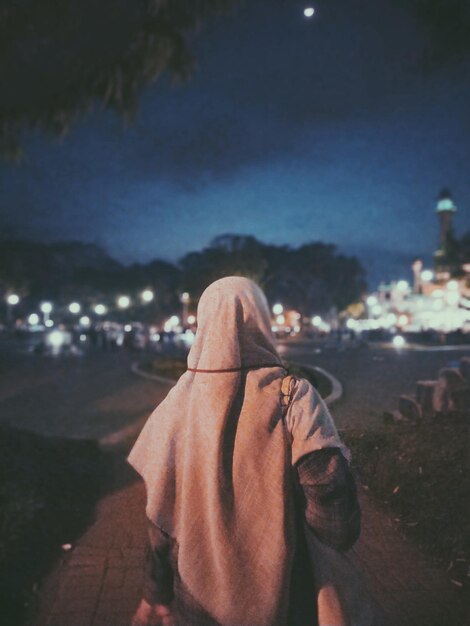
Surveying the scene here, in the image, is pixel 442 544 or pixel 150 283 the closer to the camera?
pixel 442 544

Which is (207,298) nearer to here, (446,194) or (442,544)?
(442,544)

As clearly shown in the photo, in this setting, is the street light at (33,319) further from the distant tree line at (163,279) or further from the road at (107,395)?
the road at (107,395)

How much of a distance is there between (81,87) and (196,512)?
538 centimetres

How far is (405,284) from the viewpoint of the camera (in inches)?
2785

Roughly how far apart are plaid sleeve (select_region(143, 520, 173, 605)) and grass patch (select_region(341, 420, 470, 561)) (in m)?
2.94

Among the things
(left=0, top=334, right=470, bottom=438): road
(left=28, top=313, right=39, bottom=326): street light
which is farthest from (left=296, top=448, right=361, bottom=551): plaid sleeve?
(left=28, top=313, right=39, bottom=326): street light

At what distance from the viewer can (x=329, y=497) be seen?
168 centimetres

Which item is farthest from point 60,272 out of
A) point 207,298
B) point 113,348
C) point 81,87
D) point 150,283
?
point 207,298

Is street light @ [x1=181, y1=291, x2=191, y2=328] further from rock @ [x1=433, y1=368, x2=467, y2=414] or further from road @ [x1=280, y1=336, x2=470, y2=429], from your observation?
rock @ [x1=433, y1=368, x2=467, y2=414]

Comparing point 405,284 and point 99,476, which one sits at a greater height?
point 405,284

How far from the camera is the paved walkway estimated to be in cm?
338

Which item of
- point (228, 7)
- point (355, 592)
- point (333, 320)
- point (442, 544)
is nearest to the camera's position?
point (355, 592)

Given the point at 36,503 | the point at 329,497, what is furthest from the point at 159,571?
the point at 36,503

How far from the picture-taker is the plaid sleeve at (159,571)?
6.22 ft
